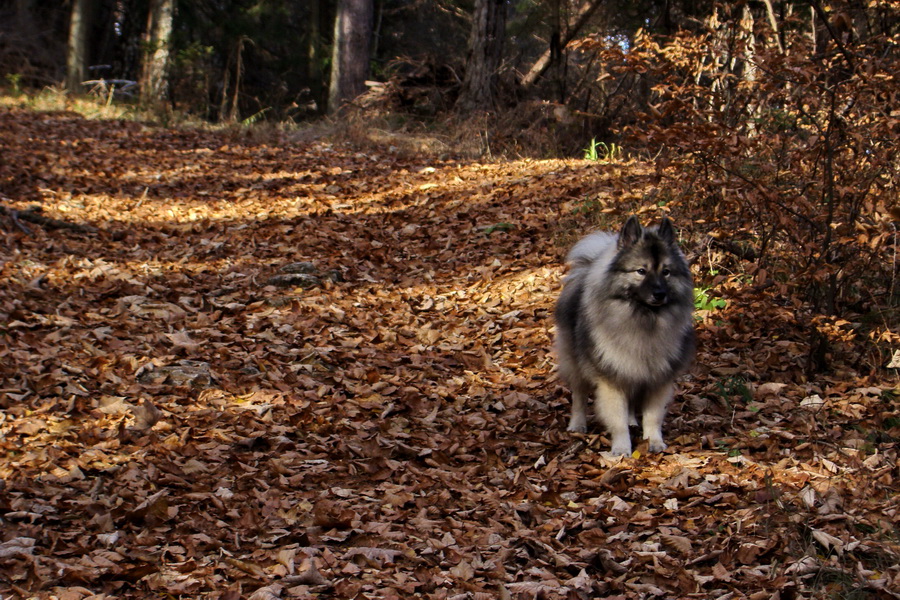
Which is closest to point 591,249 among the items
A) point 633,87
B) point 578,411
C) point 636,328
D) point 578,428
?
point 636,328

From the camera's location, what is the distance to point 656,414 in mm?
5195

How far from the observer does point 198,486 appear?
14.6ft

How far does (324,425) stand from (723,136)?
356cm

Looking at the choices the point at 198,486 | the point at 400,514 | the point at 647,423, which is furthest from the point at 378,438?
the point at 647,423

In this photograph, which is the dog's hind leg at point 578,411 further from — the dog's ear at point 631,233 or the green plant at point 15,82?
the green plant at point 15,82

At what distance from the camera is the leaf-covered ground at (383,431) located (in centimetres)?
374

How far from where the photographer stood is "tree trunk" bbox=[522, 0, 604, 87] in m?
14.0

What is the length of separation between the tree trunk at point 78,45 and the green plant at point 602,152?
41.9 feet

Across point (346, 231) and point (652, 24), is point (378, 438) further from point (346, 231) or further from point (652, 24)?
point (652, 24)

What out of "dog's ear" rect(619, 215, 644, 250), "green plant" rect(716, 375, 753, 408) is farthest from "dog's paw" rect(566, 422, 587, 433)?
→ "dog's ear" rect(619, 215, 644, 250)

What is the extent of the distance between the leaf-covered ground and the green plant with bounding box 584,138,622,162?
1793 millimetres

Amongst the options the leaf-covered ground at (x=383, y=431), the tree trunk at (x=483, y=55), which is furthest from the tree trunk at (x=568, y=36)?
the leaf-covered ground at (x=383, y=431)

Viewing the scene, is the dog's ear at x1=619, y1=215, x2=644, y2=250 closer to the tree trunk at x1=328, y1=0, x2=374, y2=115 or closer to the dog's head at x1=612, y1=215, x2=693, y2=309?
the dog's head at x1=612, y1=215, x2=693, y2=309

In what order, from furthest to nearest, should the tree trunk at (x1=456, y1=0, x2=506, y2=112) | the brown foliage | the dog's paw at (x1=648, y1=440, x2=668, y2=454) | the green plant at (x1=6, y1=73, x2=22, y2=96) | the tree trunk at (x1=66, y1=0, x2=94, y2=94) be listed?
the tree trunk at (x1=66, y1=0, x2=94, y2=94), the green plant at (x1=6, y1=73, x2=22, y2=96), the tree trunk at (x1=456, y1=0, x2=506, y2=112), the brown foliage, the dog's paw at (x1=648, y1=440, x2=668, y2=454)
